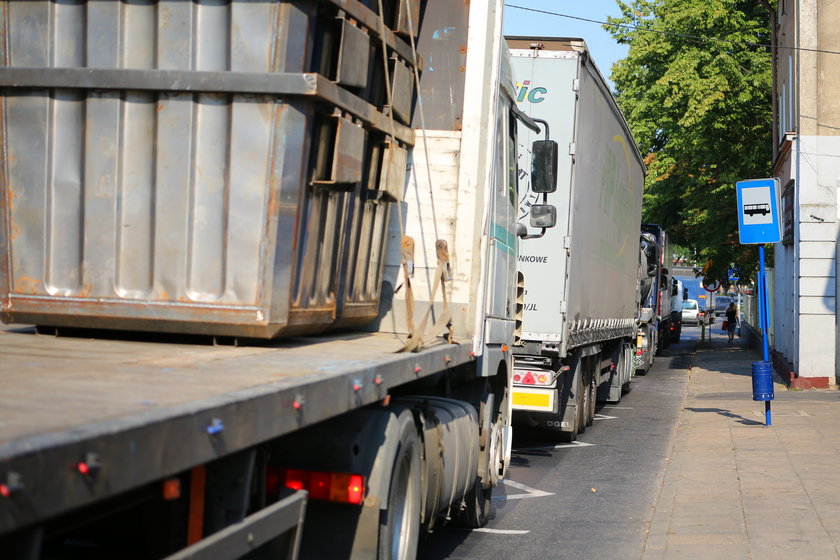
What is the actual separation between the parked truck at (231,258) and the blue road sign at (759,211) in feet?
28.4

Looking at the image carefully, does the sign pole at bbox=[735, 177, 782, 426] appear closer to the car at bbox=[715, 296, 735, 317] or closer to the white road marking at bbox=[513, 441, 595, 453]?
the white road marking at bbox=[513, 441, 595, 453]

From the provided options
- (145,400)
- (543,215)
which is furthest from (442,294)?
(145,400)

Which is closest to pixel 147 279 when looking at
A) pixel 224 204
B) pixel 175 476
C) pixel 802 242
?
pixel 224 204

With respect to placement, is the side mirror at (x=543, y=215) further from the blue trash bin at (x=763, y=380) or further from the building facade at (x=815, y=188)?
the building facade at (x=815, y=188)

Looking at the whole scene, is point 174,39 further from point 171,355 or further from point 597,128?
point 597,128

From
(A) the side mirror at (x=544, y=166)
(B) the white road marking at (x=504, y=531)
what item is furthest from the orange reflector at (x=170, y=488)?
(A) the side mirror at (x=544, y=166)

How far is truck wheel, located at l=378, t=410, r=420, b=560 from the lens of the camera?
5.07m

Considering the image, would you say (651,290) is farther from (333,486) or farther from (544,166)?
(333,486)

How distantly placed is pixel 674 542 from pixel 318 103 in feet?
14.3

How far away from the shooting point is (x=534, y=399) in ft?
38.4

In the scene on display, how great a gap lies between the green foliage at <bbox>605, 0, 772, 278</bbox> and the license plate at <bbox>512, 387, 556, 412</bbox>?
1788 centimetres

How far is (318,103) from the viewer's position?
5.14 metres

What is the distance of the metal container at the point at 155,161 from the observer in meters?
4.86

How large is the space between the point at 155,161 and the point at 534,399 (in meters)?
7.48
